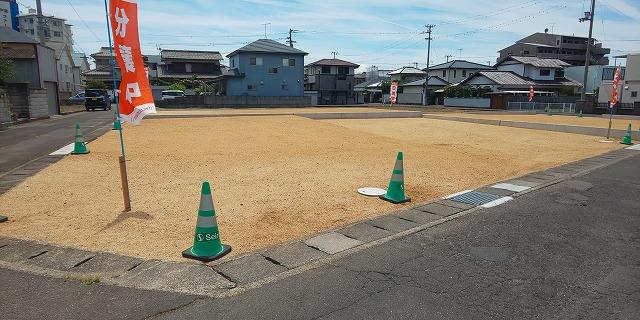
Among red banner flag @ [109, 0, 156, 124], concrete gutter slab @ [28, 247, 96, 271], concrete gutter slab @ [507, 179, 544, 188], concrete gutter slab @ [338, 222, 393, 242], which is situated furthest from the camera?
concrete gutter slab @ [507, 179, 544, 188]

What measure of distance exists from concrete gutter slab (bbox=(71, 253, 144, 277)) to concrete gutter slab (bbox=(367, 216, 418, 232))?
9.50ft

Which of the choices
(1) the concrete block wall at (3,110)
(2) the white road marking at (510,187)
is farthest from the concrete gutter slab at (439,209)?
(1) the concrete block wall at (3,110)

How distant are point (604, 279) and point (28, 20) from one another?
83663mm

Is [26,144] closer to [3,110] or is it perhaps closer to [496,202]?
[3,110]

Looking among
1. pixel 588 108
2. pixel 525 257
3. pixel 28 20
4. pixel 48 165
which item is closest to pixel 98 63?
pixel 28 20

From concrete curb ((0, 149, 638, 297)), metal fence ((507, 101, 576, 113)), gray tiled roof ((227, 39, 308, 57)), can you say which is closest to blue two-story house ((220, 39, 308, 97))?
gray tiled roof ((227, 39, 308, 57))

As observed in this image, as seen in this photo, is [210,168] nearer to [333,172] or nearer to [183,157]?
[183,157]

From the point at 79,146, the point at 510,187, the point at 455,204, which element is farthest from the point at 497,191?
the point at 79,146

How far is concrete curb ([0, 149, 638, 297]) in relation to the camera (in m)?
3.41

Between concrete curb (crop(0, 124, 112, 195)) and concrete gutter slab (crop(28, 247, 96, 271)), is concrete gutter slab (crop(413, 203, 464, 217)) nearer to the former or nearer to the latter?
concrete gutter slab (crop(28, 247, 96, 271))

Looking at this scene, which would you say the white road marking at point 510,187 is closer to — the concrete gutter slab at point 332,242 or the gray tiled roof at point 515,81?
the concrete gutter slab at point 332,242

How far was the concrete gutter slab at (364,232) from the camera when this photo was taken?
456cm

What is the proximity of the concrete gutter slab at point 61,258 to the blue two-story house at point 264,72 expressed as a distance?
132 ft

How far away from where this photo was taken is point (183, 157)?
32.7ft
